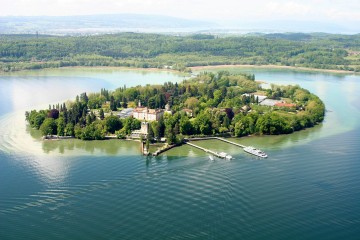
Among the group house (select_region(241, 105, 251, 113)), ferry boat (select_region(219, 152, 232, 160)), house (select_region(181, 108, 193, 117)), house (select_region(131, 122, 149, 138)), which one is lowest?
ferry boat (select_region(219, 152, 232, 160))

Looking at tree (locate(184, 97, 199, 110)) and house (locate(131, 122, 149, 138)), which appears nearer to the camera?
house (locate(131, 122, 149, 138))

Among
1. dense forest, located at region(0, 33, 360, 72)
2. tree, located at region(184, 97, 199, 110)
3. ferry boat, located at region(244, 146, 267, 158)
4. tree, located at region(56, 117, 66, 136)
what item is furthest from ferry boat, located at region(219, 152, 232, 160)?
dense forest, located at region(0, 33, 360, 72)

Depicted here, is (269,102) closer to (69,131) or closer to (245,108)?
(245,108)

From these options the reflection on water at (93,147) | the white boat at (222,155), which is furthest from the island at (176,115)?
the white boat at (222,155)

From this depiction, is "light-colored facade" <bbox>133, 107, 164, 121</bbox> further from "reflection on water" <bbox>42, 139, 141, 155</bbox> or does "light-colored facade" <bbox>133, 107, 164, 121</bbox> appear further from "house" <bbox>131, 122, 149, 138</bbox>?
"reflection on water" <bbox>42, 139, 141, 155</bbox>

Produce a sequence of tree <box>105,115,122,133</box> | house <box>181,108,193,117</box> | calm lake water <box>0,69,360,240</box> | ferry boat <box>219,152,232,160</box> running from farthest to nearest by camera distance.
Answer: house <box>181,108,193,117</box>, tree <box>105,115,122,133</box>, ferry boat <box>219,152,232,160</box>, calm lake water <box>0,69,360,240</box>

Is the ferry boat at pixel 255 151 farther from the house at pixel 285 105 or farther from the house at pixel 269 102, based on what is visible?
the house at pixel 269 102

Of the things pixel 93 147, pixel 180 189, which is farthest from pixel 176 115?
pixel 180 189
